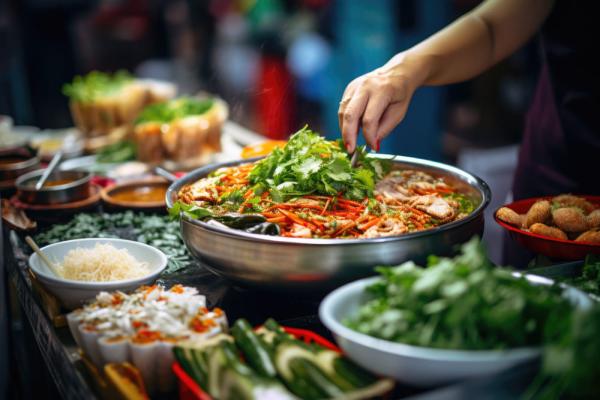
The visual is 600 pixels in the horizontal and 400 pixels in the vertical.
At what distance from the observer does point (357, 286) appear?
146 centimetres

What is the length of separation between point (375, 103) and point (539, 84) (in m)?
1.40

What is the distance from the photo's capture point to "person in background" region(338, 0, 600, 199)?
2.22m

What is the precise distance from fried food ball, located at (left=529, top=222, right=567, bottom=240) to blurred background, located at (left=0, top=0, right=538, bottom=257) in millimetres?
2998

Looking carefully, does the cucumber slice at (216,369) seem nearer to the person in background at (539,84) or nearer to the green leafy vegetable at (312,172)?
the green leafy vegetable at (312,172)

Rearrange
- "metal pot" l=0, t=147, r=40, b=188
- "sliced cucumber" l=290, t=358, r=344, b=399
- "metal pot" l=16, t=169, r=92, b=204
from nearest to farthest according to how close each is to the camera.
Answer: "sliced cucumber" l=290, t=358, r=344, b=399 < "metal pot" l=16, t=169, r=92, b=204 < "metal pot" l=0, t=147, r=40, b=188

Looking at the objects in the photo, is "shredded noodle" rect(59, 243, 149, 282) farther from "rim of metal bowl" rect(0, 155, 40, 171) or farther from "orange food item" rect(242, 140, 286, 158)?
"rim of metal bowl" rect(0, 155, 40, 171)

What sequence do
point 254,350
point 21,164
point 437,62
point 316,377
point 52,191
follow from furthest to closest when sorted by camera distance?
point 21,164 < point 52,191 < point 437,62 < point 254,350 < point 316,377

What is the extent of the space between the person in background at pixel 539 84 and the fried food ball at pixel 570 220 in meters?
0.64

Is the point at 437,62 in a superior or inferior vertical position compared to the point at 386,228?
superior

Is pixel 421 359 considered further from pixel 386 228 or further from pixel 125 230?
pixel 125 230

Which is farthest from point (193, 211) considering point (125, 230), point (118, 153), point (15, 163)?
point (118, 153)

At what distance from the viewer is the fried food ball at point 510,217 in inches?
79.2

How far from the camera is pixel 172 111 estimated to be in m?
4.06

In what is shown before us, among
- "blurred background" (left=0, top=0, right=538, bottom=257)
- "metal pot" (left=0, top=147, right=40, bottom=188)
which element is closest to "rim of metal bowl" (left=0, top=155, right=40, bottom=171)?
"metal pot" (left=0, top=147, right=40, bottom=188)
